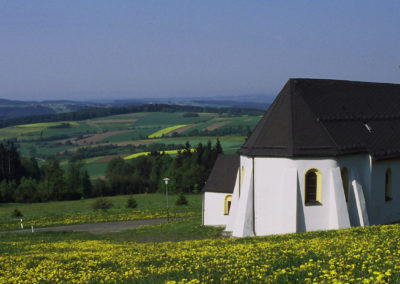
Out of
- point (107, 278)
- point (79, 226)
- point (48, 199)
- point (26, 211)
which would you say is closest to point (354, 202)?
point (107, 278)

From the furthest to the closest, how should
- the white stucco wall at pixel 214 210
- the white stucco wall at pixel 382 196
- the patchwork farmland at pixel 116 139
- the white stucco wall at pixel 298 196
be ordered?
1. the patchwork farmland at pixel 116 139
2. the white stucco wall at pixel 214 210
3. the white stucco wall at pixel 382 196
4. the white stucco wall at pixel 298 196

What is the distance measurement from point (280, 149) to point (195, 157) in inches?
2801

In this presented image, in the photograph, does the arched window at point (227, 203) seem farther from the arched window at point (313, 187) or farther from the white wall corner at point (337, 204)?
the white wall corner at point (337, 204)

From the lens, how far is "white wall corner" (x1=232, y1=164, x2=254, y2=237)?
25.9 m

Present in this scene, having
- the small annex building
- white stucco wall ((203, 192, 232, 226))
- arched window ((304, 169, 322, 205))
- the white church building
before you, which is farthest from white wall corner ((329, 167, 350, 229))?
white stucco wall ((203, 192, 232, 226))

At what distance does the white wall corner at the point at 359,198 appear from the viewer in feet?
85.5

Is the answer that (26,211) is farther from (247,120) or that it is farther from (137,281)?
(247,120)

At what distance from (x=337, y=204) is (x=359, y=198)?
1742mm

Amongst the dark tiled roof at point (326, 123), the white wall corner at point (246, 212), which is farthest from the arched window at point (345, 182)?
the white wall corner at point (246, 212)

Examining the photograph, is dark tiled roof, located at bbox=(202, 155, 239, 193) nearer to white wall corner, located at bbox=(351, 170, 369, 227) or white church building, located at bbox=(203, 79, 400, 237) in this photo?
white church building, located at bbox=(203, 79, 400, 237)

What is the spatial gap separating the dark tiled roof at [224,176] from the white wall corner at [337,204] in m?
9.48

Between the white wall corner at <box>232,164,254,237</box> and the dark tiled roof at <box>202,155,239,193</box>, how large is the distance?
24.1 ft

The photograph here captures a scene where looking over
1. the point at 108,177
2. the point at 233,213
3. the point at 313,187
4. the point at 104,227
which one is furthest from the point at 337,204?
the point at 108,177

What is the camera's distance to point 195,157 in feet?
315
